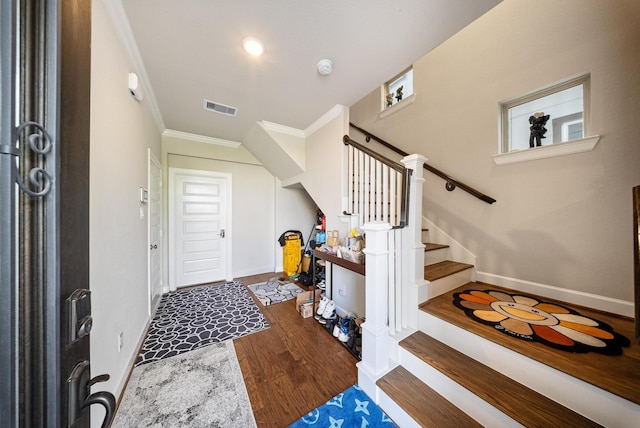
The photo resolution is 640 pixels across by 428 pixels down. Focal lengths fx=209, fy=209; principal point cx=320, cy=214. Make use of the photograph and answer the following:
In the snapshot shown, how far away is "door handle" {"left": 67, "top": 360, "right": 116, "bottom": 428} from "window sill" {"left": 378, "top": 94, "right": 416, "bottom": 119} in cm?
350

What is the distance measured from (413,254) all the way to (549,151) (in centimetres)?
155

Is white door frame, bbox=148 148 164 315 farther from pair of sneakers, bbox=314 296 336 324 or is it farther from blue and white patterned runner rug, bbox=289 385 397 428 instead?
blue and white patterned runner rug, bbox=289 385 397 428

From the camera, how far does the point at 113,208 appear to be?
57.1 inches

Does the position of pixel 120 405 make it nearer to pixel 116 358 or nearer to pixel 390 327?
pixel 116 358

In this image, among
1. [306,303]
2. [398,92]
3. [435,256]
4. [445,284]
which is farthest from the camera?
[398,92]

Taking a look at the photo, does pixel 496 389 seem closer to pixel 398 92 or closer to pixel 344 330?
pixel 344 330

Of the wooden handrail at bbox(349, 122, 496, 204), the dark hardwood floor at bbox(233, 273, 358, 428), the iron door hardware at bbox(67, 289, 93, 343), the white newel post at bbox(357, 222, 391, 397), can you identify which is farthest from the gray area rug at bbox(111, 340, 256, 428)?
the wooden handrail at bbox(349, 122, 496, 204)

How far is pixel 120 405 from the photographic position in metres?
1.42

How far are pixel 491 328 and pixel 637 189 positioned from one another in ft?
3.36

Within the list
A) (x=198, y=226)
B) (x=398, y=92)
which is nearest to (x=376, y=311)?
(x=398, y=92)

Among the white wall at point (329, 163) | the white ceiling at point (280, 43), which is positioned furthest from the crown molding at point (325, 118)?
the white ceiling at point (280, 43)

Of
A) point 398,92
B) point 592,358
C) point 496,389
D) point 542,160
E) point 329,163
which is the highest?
point 398,92

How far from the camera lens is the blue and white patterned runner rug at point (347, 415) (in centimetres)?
130

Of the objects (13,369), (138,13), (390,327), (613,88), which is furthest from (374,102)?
(13,369)
